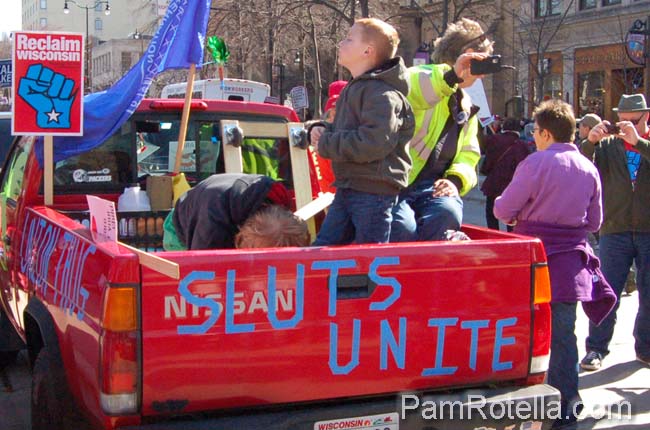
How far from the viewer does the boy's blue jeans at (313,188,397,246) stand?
3775 mm

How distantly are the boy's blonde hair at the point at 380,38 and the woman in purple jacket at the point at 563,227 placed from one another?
1.33 m

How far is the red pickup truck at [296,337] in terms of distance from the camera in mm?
2998

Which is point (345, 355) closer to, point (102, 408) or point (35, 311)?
point (102, 408)

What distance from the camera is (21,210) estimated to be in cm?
494

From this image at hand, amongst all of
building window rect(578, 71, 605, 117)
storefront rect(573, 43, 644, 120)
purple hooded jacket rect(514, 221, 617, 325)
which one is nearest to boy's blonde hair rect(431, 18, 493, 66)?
purple hooded jacket rect(514, 221, 617, 325)

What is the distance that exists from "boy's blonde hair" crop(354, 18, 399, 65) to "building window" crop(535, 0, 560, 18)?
31.8 meters

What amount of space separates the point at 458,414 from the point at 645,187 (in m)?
3.28

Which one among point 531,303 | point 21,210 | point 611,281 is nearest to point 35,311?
point 21,210

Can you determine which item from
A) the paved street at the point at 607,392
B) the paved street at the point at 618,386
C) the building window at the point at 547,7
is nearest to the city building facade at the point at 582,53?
the building window at the point at 547,7

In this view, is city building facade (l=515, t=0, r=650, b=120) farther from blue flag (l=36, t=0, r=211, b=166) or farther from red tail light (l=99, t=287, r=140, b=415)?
red tail light (l=99, t=287, r=140, b=415)

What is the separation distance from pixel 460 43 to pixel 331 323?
1.95 metres

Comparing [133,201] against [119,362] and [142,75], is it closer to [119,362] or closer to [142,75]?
[142,75]

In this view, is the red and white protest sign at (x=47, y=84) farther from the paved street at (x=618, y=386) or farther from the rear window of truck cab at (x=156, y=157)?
the paved street at (x=618, y=386)

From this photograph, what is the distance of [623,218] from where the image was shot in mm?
5934
